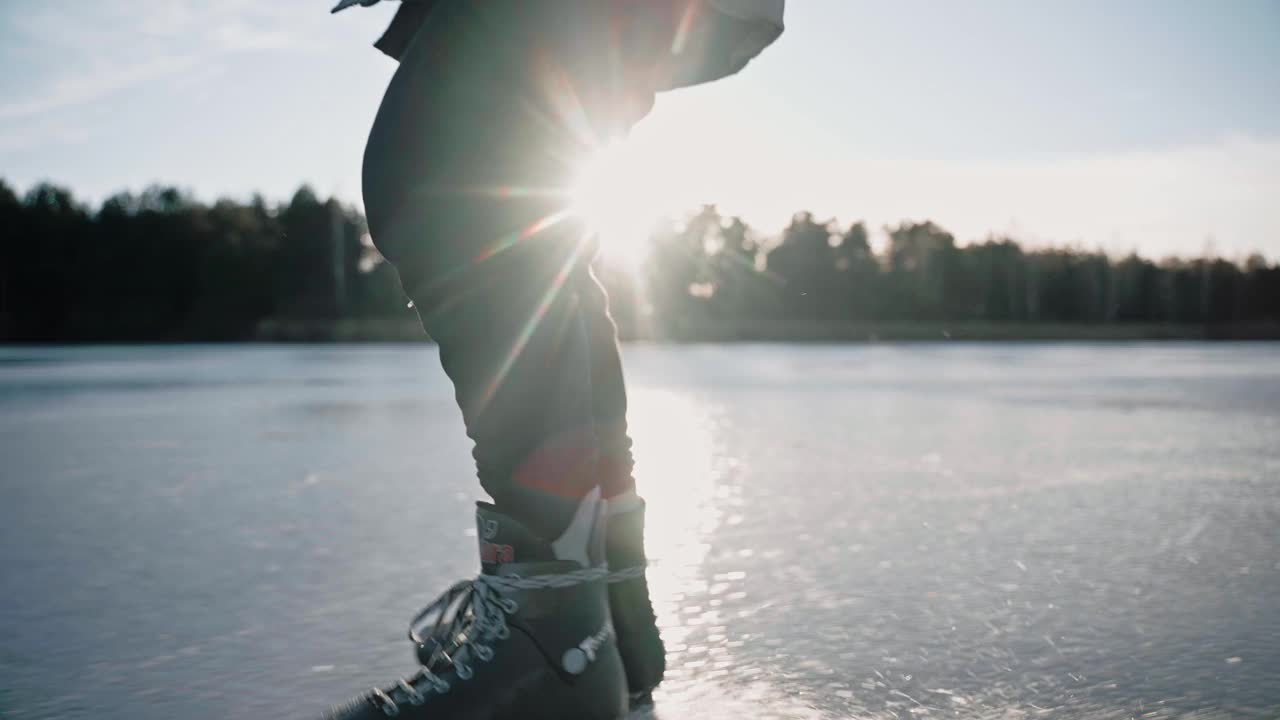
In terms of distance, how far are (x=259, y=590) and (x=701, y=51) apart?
1152 mm

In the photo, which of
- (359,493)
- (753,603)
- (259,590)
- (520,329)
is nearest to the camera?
(520,329)

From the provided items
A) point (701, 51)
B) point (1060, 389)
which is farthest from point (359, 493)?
point (1060, 389)

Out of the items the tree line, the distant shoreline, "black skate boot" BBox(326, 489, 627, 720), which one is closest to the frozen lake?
"black skate boot" BBox(326, 489, 627, 720)

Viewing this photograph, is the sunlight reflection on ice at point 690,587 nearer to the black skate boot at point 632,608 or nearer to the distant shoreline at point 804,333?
the black skate boot at point 632,608

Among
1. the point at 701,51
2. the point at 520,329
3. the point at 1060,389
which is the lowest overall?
the point at 1060,389

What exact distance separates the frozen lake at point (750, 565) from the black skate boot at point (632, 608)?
42 millimetres

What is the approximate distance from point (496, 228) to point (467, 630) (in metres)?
0.41

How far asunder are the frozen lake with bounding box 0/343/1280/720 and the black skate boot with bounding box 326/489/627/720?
12 centimetres

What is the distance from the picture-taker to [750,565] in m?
2.04

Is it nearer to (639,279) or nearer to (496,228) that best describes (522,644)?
(496,228)

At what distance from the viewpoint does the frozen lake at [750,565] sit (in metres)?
1.33

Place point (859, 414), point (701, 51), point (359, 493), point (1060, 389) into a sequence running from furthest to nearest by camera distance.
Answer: point (1060, 389) → point (859, 414) → point (359, 493) → point (701, 51)

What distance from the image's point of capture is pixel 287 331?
3447 centimetres

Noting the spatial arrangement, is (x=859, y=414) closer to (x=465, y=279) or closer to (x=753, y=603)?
(x=753, y=603)
